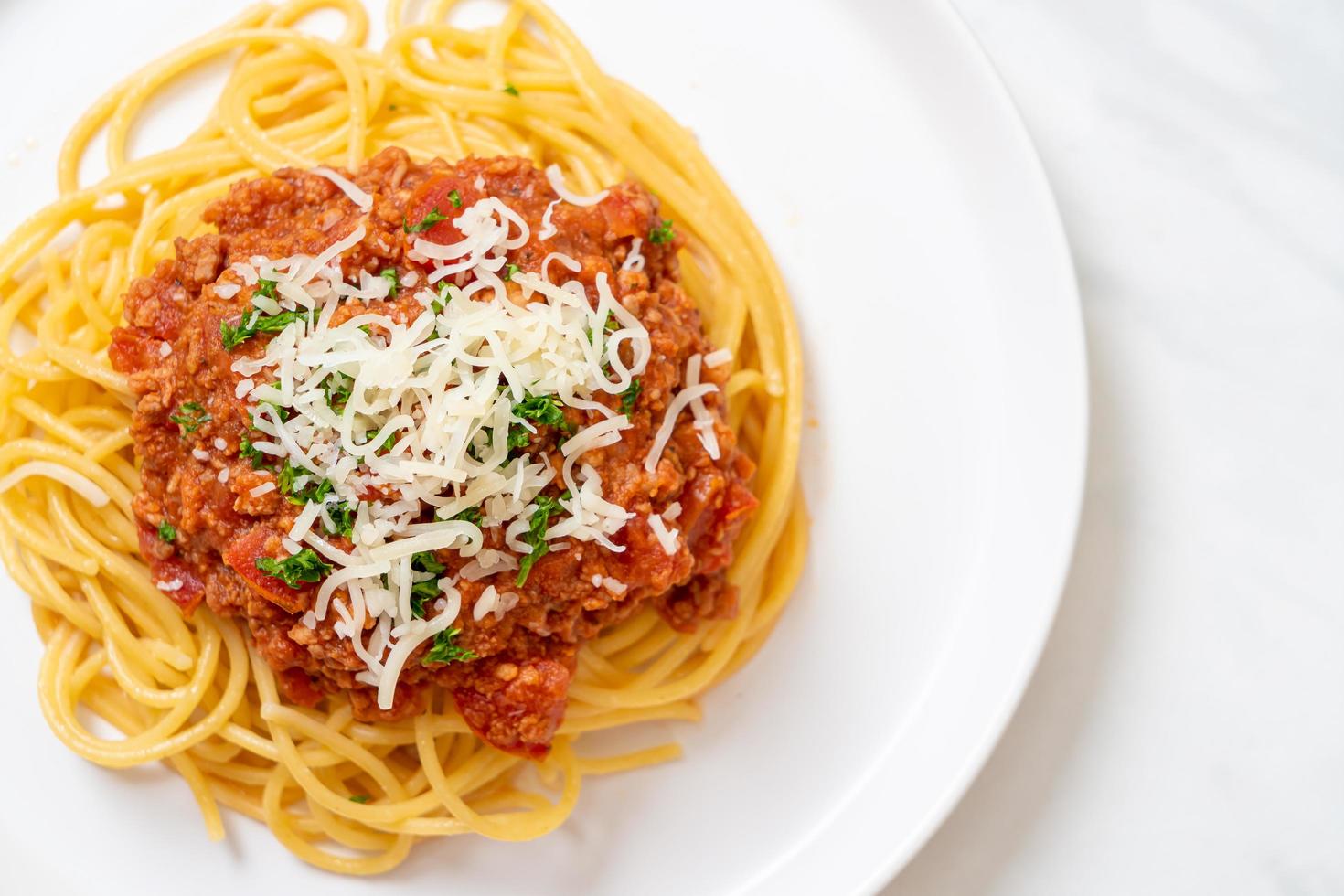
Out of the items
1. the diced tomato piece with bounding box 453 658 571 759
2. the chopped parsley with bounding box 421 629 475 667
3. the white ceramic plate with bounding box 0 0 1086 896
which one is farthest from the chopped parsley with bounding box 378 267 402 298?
the white ceramic plate with bounding box 0 0 1086 896

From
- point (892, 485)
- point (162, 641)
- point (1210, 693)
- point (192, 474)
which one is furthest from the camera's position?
point (1210, 693)

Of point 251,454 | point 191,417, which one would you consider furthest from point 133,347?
point 251,454

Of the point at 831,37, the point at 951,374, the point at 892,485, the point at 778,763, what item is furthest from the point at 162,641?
the point at 831,37

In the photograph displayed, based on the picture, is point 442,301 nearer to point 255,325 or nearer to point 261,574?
point 255,325

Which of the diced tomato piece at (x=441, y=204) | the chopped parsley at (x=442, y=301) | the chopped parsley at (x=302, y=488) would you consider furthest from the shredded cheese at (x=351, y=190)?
the chopped parsley at (x=302, y=488)

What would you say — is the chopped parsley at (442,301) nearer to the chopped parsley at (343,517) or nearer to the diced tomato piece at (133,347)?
the chopped parsley at (343,517)

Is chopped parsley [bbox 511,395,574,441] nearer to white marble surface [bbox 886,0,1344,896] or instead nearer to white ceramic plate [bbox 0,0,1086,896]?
white ceramic plate [bbox 0,0,1086,896]

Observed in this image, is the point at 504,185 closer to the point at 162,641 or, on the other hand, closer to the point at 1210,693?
the point at 162,641
